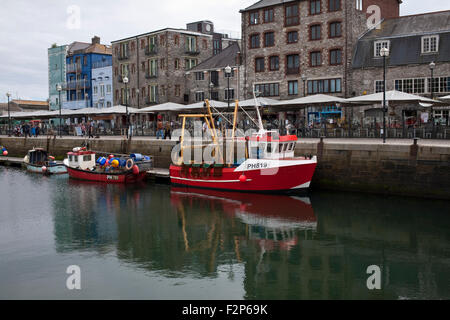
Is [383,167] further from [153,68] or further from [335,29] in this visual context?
[153,68]

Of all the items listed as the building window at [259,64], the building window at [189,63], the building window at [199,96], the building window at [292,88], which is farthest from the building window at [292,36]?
the building window at [189,63]

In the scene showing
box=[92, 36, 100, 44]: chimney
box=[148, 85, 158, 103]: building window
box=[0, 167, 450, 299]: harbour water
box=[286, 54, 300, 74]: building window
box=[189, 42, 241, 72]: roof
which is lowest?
box=[0, 167, 450, 299]: harbour water

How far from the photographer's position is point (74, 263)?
607 inches

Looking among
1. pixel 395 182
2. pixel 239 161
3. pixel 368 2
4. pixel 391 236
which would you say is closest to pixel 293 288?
pixel 391 236

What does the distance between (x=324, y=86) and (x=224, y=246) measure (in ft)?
94.6

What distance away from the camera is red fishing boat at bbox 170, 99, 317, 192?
2497cm

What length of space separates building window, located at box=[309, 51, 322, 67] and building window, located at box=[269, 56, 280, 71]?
3392mm

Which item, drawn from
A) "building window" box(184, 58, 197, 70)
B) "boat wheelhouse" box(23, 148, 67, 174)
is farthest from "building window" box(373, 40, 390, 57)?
"boat wheelhouse" box(23, 148, 67, 174)

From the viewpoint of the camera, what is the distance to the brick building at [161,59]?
187 feet

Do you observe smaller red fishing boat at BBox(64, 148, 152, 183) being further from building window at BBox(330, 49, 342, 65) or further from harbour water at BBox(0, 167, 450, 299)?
building window at BBox(330, 49, 342, 65)

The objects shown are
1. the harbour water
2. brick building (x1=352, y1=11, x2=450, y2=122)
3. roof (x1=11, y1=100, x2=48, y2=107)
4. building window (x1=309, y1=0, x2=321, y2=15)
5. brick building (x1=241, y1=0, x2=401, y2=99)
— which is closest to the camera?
the harbour water

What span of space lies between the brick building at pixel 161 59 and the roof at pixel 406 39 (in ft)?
72.0

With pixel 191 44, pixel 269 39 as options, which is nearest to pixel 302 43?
pixel 269 39

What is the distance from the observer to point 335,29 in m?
42.4
